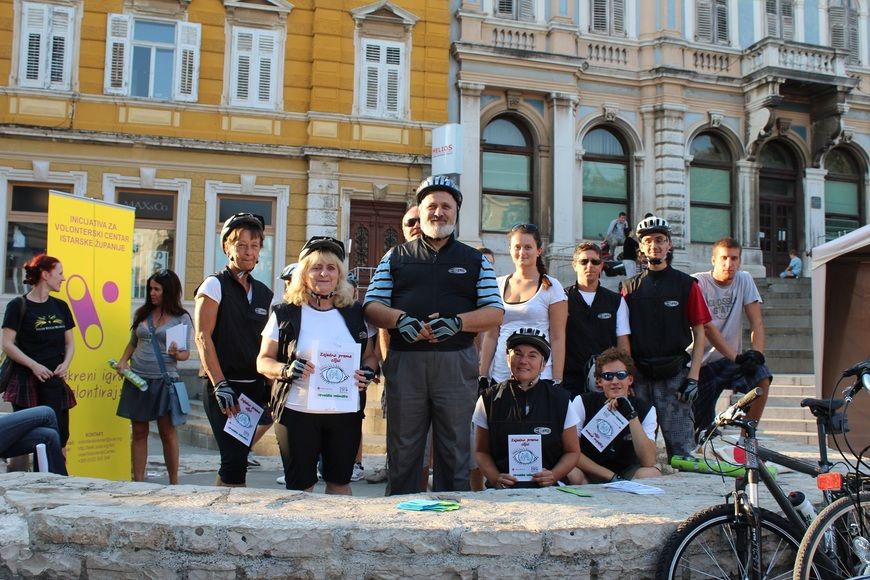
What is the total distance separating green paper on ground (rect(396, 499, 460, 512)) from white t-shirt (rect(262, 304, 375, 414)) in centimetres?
78

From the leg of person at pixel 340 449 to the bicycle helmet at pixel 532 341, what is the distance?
1.06m

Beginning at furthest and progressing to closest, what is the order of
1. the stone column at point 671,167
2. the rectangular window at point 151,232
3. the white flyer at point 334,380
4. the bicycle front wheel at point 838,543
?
the stone column at point 671,167 < the rectangular window at point 151,232 < the white flyer at point 334,380 < the bicycle front wheel at point 838,543

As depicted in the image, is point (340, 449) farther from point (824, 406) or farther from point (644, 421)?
point (824, 406)

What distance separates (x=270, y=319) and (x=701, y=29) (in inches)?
711

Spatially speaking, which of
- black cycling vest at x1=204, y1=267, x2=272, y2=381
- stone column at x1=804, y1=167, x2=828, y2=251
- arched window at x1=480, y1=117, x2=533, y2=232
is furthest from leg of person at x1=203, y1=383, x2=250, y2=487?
stone column at x1=804, y1=167, x2=828, y2=251

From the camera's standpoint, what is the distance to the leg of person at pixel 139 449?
254 inches

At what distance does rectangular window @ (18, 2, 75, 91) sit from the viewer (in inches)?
607

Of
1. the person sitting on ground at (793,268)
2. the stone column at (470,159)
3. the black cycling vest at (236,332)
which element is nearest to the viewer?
the black cycling vest at (236,332)

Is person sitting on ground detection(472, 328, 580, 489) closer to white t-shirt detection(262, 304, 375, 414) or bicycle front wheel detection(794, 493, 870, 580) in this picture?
white t-shirt detection(262, 304, 375, 414)

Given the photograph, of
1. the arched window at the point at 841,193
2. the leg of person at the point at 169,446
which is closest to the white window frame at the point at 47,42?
the leg of person at the point at 169,446

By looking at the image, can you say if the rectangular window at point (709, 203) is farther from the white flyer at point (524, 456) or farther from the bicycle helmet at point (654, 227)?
the white flyer at point (524, 456)

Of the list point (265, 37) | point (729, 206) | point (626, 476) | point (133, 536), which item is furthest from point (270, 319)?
point (729, 206)

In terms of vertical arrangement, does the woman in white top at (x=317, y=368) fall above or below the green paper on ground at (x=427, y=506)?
above

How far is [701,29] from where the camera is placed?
19344 millimetres
